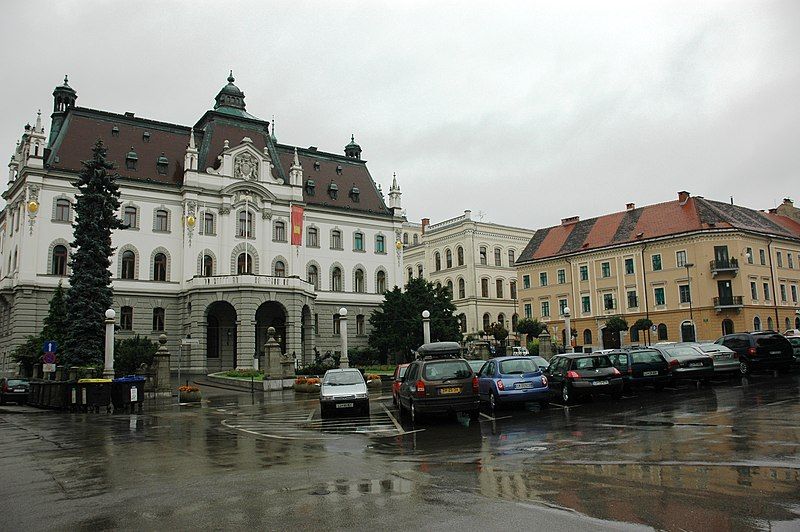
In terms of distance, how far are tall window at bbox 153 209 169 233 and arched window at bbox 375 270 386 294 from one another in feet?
67.0

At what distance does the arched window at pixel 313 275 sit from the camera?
58.3 m

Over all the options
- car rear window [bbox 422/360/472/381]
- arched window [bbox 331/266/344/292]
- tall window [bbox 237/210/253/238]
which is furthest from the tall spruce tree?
arched window [bbox 331/266/344/292]

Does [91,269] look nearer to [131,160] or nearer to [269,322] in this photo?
[131,160]

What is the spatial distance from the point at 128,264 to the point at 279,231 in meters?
12.6

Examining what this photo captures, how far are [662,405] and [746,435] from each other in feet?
21.1

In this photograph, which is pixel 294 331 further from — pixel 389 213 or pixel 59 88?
pixel 59 88

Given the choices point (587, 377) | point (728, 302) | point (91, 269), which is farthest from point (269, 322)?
point (728, 302)

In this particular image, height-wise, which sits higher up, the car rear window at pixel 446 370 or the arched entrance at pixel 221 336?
the arched entrance at pixel 221 336

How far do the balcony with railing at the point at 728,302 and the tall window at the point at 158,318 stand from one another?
4694cm

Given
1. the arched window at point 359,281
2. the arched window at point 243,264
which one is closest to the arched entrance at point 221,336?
the arched window at point 243,264

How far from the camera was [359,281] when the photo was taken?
6194cm

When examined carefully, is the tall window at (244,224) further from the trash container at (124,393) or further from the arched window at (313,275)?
the trash container at (124,393)

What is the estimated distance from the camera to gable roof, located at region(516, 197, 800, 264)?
59906mm

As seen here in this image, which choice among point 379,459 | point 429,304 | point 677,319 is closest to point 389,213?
point 429,304
